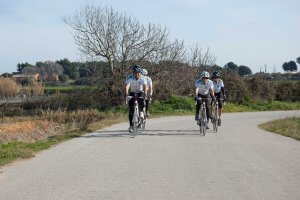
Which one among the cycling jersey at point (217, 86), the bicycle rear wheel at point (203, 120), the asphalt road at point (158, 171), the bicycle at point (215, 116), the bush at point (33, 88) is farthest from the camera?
the bush at point (33, 88)

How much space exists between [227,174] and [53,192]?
9.72 ft

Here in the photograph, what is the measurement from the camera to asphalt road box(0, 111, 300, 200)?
265 inches

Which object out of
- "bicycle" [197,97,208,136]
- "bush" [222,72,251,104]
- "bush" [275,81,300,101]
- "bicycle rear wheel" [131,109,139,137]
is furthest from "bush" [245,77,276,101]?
"bicycle rear wheel" [131,109,139,137]

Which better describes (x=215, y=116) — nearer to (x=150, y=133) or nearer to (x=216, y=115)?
(x=216, y=115)

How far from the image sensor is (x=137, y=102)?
14.7m

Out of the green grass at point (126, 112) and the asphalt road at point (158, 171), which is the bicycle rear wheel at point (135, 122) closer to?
the asphalt road at point (158, 171)

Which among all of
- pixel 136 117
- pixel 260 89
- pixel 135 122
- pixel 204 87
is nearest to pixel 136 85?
pixel 136 117

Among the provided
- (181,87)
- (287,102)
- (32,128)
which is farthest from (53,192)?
(287,102)

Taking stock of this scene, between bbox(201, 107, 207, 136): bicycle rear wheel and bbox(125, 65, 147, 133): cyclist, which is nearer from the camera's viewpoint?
bbox(125, 65, 147, 133): cyclist

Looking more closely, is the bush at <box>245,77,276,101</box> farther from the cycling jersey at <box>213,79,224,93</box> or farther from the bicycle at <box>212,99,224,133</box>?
the bicycle at <box>212,99,224,133</box>

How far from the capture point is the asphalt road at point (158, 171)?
672 cm

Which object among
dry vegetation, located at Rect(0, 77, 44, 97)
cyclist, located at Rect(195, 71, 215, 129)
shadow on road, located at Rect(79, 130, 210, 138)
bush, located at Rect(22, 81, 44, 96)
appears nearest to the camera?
shadow on road, located at Rect(79, 130, 210, 138)

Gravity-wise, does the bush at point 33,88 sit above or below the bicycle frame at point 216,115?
above

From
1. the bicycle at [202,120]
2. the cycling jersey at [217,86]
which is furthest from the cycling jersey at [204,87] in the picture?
the cycling jersey at [217,86]
